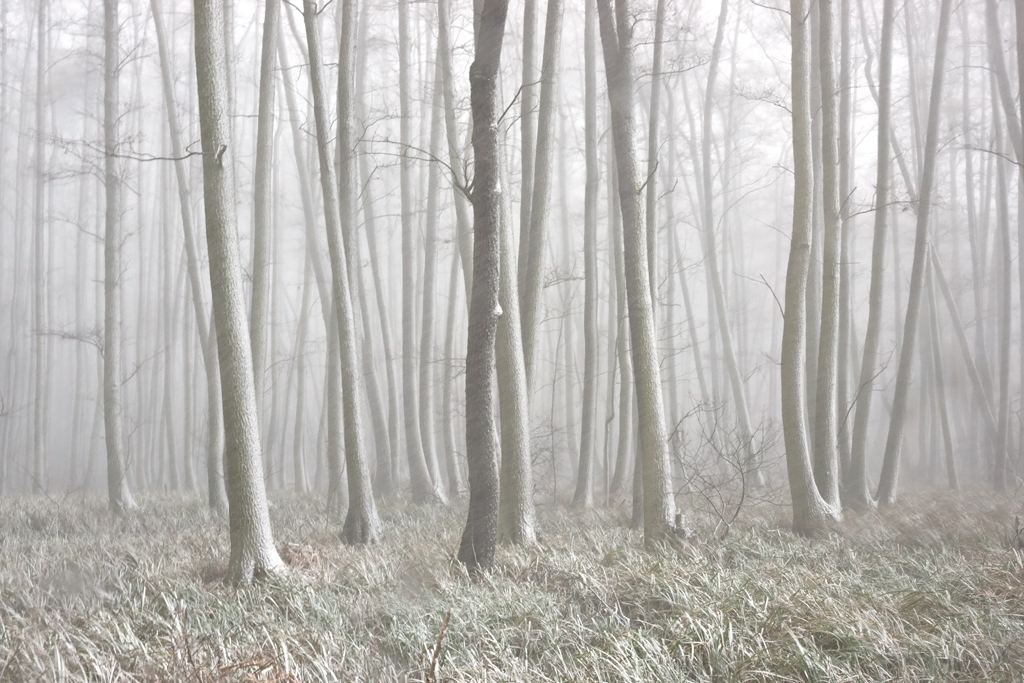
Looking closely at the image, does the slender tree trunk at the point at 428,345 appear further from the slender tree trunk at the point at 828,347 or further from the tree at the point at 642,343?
the slender tree trunk at the point at 828,347

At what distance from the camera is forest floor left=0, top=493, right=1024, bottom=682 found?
3207mm

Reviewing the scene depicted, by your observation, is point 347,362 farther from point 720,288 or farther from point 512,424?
→ point 720,288

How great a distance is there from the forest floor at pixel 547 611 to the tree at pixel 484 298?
1.25ft

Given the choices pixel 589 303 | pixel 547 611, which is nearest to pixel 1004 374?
pixel 589 303

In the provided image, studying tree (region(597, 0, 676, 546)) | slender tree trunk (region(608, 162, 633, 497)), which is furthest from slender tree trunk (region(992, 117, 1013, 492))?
tree (region(597, 0, 676, 546))

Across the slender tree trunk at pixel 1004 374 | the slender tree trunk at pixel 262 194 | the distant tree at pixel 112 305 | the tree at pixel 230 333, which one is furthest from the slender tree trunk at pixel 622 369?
the distant tree at pixel 112 305

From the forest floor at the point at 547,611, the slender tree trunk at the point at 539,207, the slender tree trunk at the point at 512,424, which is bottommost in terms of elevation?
the forest floor at the point at 547,611

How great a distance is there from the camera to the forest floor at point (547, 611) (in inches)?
126

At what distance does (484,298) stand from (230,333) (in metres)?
1.94

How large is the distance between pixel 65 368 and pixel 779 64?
41.9 meters

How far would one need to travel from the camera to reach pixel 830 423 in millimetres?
8086

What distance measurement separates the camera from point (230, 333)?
5.70 metres

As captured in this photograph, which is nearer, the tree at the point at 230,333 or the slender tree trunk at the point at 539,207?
the tree at the point at 230,333

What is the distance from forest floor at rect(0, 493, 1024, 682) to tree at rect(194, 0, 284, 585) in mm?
390
